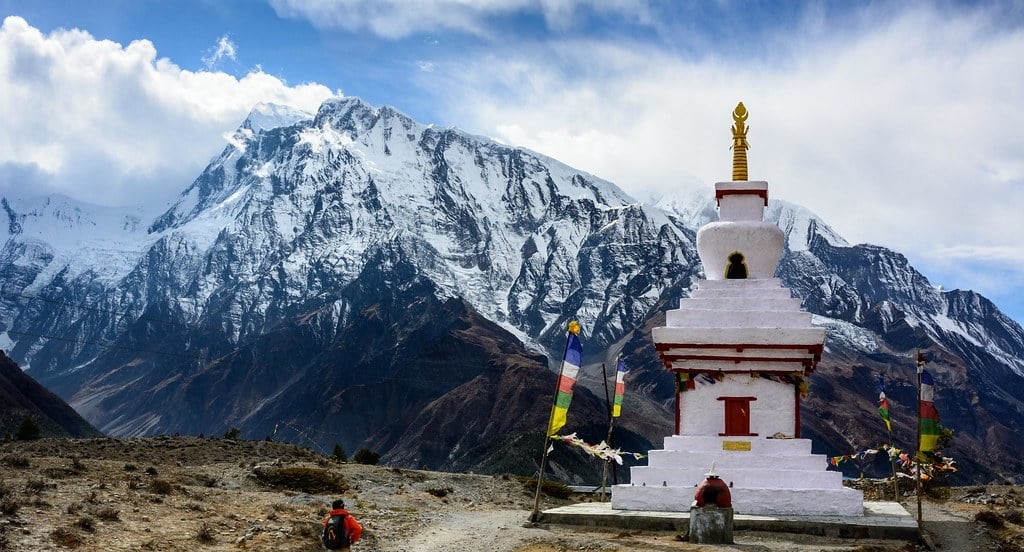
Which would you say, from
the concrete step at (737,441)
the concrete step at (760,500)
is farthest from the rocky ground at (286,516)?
the concrete step at (737,441)

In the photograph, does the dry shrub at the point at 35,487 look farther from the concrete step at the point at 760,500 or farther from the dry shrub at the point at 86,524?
the concrete step at the point at 760,500

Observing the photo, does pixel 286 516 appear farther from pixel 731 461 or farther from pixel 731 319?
pixel 731 319

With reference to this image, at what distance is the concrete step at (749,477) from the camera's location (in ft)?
95.0

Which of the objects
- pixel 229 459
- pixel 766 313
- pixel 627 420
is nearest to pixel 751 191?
pixel 766 313

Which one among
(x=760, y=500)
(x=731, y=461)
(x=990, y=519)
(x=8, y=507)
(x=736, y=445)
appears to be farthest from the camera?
(x=736, y=445)

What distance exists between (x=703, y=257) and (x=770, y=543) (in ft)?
39.3

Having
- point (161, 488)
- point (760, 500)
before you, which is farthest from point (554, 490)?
point (161, 488)

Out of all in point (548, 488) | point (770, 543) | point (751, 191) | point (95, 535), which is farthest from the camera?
point (548, 488)

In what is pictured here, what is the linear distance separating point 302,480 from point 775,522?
51.2 ft

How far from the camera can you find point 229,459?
4444 centimetres

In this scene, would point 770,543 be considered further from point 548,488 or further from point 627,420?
point 627,420

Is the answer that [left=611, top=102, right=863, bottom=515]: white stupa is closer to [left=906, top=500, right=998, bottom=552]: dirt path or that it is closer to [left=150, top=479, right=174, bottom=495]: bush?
[left=906, top=500, right=998, bottom=552]: dirt path

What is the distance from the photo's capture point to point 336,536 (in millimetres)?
20391

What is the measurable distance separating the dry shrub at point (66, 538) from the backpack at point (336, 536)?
193 inches
